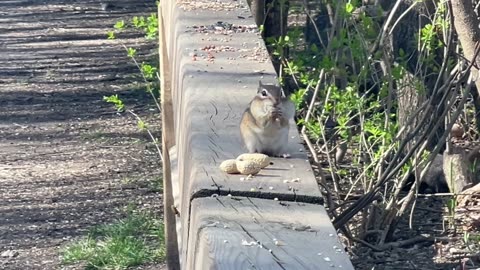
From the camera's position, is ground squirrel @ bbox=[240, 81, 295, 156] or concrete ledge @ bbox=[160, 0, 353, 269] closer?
concrete ledge @ bbox=[160, 0, 353, 269]

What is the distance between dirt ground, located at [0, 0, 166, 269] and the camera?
6.71 metres

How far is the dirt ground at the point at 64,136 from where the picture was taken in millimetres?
6715

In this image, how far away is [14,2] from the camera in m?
14.9

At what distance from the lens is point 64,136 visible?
866 centimetres

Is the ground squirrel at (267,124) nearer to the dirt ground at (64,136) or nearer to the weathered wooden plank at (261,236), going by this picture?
the weathered wooden plank at (261,236)

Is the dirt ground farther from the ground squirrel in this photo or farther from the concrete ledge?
the ground squirrel

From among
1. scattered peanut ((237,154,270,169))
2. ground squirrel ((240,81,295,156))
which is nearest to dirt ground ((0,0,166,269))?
ground squirrel ((240,81,295,156))

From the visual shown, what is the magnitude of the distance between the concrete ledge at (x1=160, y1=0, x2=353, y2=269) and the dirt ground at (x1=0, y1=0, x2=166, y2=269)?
7.01 ft

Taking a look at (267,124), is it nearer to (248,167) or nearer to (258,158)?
(258,158)

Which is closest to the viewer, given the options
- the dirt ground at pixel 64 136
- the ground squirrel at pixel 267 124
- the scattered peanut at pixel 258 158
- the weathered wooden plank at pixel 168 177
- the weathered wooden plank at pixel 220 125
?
the weathered wooden plank at pixel 220 125

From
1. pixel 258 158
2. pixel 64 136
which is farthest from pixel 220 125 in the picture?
pixel 64 136

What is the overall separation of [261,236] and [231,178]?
0.47 m

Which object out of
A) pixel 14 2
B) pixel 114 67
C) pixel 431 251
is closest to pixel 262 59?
pixel 431 251

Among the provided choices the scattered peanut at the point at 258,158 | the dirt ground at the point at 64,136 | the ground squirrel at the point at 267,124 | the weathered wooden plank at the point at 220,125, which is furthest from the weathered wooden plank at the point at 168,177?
the scattered peanut at the point at 258,158
